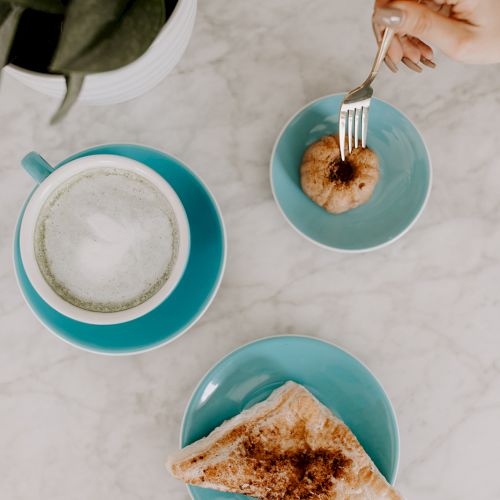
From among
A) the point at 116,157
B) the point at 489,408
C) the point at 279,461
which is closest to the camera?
the point at 116,157

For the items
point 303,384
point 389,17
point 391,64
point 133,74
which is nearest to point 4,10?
point 133,74

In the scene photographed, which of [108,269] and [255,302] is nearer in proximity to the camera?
[108,269]

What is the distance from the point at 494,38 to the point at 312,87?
0.95 ft

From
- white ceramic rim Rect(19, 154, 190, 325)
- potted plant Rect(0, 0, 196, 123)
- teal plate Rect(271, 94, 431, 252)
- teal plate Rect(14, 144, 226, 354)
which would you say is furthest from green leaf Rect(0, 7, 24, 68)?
teal plate Rect(271, 94, 431, 252)

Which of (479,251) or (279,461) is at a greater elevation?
(479,251)

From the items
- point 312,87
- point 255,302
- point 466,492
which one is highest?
point 312,87

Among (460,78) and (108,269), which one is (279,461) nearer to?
(108,269)

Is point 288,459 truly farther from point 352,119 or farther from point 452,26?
point 452,26

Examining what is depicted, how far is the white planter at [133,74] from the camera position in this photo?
0.63m

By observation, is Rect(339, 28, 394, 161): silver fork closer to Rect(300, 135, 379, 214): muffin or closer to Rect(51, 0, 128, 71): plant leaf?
Rect(300, 135, 379, 214): muffin

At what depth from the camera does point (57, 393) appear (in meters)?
0.98

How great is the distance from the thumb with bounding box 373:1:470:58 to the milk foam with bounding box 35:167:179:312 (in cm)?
37

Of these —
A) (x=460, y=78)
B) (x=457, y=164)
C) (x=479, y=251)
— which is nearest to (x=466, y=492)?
(x=479, y=251)

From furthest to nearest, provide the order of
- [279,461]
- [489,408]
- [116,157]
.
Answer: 1. [489,408]
2. [279,461]
3. [116,157]
